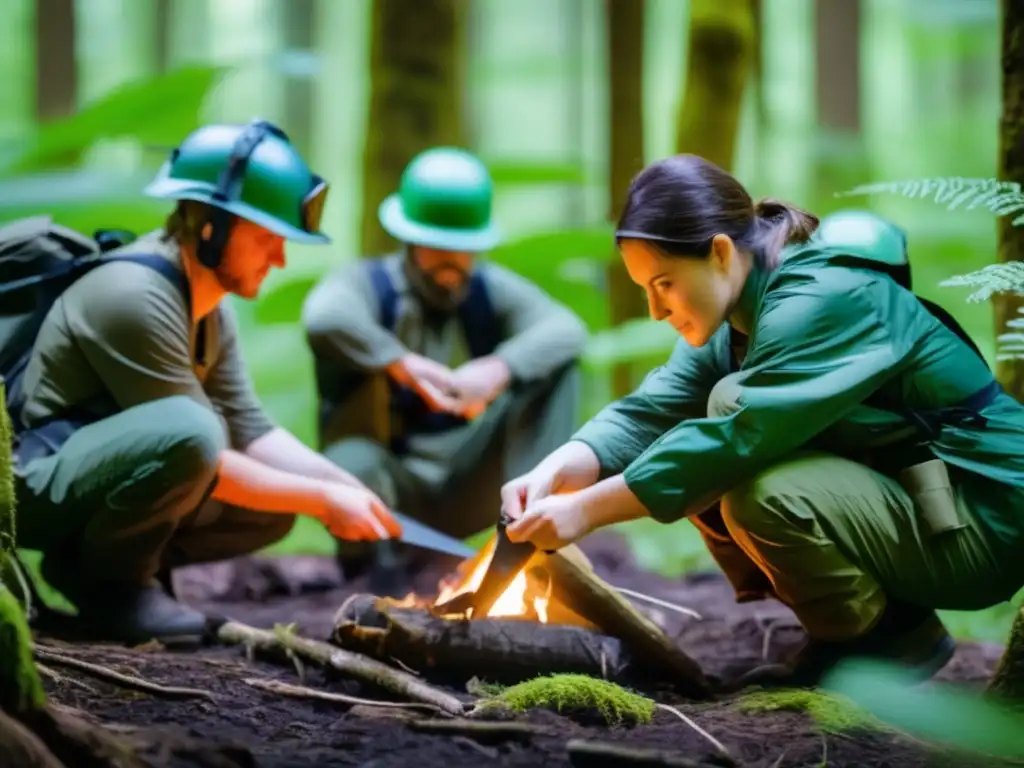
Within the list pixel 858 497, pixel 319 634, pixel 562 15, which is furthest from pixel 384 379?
pixel 562 15

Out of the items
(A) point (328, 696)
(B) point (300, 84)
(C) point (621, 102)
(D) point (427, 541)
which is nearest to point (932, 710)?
(A) point (328, 696)

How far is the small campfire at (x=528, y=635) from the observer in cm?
288

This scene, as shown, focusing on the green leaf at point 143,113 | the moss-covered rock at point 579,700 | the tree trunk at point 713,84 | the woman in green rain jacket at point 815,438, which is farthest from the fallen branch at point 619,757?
the green leaf at point 143,113

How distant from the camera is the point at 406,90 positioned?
5977 millimetres

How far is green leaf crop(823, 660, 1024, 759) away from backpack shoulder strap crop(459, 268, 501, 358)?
7.90 feet

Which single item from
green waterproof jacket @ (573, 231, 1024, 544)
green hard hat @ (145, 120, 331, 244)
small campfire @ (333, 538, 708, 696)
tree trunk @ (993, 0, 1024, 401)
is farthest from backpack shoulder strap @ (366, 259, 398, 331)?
tree trunk @ (993, 0, 1024, 401)

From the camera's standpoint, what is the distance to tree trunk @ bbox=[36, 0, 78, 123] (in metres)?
7.78

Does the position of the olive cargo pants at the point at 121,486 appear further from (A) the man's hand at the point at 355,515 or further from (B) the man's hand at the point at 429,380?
(B) the man's hand at the point at 429,380

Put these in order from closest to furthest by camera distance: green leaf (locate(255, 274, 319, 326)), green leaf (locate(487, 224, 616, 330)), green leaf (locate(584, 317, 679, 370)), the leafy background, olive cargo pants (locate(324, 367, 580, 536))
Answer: olive cargo pants (locate(324, 367, 580, 536)), green leaf (locate(584, 317, 679, 370)), the leafy background, green leaf (locate(487, 224, 616, 330)), green leaf (locate(255, 274, 319, 326))

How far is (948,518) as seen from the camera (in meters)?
2.63

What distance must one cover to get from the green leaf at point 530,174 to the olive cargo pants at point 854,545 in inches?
165

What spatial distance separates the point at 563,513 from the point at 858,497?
73 cm

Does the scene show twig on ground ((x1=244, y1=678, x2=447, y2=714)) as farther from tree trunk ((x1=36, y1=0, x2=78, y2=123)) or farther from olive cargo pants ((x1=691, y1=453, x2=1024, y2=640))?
tree trunk ((x1=36, y1=0, x2=78, y2=123))

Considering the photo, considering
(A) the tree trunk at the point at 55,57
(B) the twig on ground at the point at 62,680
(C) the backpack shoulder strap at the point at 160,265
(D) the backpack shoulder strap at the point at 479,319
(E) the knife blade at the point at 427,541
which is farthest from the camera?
(A) the tree trunk at the point at 55,57
